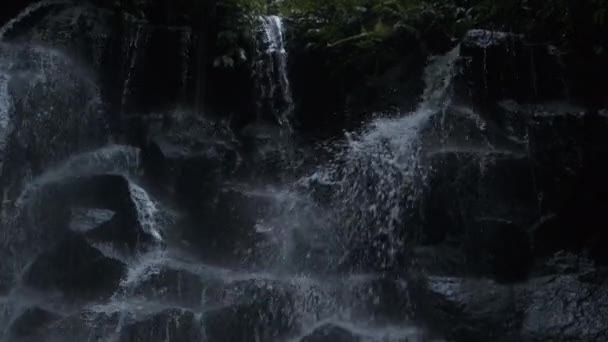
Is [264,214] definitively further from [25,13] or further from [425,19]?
[25,13]

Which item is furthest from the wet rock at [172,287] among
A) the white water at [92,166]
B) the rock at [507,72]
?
the rock at [507,72]

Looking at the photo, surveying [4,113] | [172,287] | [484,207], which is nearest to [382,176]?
[484,207]

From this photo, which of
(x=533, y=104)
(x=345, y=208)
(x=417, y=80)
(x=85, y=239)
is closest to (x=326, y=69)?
(x=417, y=80)

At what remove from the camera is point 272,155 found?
7.61 metres

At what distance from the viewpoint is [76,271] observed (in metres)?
6.62

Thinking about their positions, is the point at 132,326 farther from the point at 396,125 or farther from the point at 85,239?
the point at 396,125

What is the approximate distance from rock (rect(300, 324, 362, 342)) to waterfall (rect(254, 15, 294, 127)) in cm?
254

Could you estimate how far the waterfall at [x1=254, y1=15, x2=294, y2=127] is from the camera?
7.90m

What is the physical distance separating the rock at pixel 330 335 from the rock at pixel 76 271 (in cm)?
190

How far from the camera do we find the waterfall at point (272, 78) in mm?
7902

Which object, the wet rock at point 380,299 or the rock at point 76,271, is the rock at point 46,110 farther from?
the wet rock at point 380,299

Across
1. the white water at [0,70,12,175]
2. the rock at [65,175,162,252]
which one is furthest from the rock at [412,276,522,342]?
the white water at [0,70,12,175]

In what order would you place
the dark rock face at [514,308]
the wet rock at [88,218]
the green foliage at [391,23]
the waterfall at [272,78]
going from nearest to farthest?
the dark rock face at [514,308], the wet rock at [88,218], the green foliage at [391,23], the waterfall at [272,78]

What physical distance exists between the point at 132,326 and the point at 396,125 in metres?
3.42
